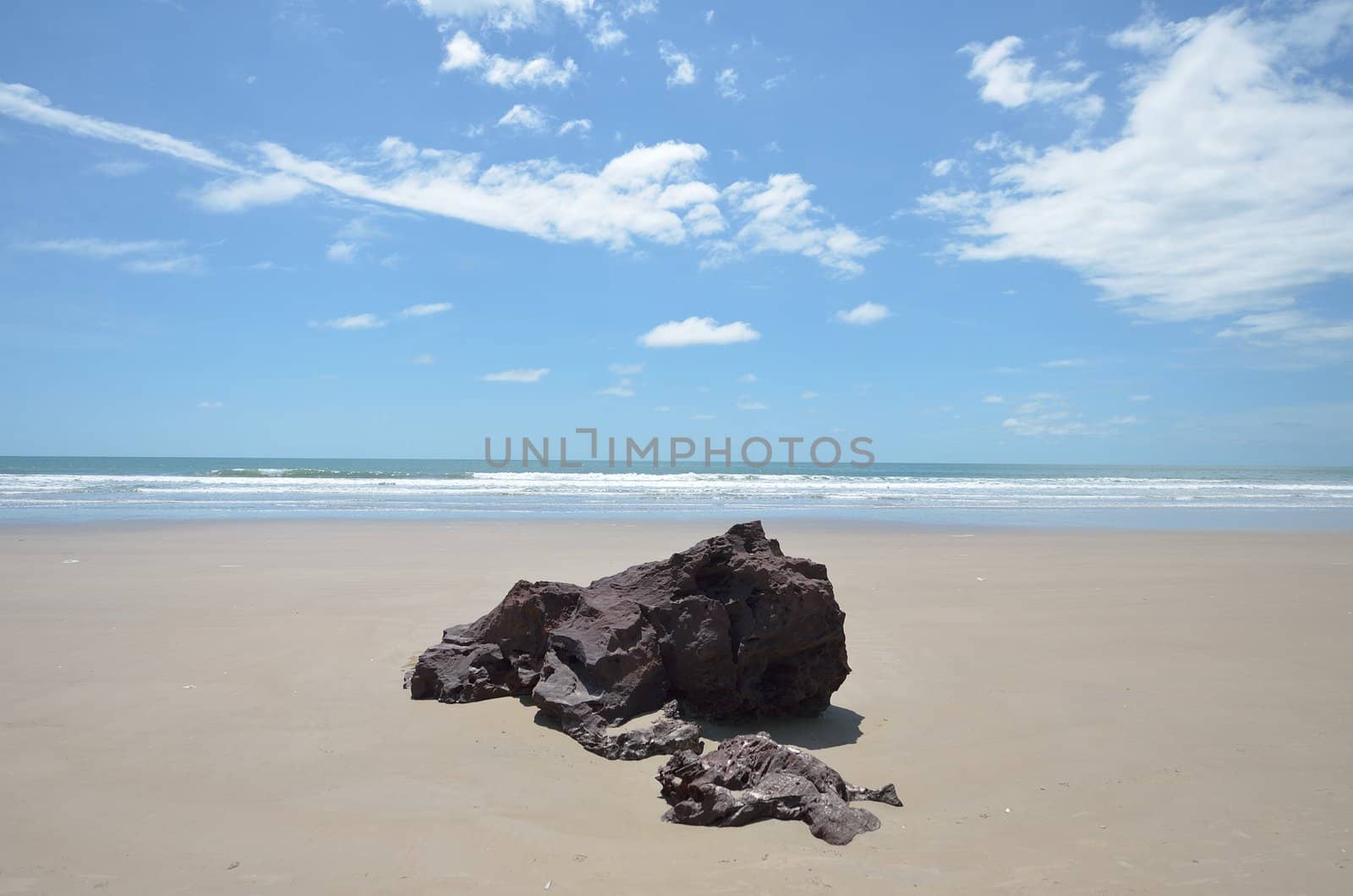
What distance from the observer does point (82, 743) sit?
15.0 feet

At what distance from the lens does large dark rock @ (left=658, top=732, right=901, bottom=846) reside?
361 centimetres

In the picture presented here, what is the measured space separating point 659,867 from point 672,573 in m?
2.27

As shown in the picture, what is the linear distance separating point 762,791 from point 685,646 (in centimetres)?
137

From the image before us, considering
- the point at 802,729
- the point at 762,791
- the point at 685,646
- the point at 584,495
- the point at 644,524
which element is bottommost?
the point at 802,729

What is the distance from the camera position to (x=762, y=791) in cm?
372

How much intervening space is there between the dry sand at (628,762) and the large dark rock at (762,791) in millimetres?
94

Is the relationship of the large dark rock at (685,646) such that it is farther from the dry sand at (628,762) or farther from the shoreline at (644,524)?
the shoreline at (644,524)

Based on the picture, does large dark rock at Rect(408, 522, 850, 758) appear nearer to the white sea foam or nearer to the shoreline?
the shoreline

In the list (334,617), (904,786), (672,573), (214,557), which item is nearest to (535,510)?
(214,557)

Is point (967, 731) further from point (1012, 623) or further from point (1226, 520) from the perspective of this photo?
point (1226, 520)

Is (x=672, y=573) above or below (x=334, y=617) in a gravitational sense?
above

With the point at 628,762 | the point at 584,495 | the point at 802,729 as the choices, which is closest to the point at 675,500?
the point at 584,495

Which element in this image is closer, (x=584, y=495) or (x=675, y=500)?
(x=675, y=500)

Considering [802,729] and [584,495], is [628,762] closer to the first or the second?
[802,729]
